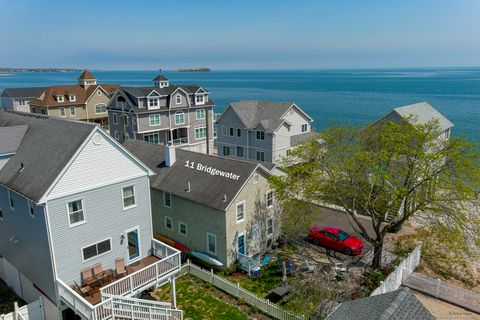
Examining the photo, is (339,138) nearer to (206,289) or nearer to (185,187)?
(185,187)

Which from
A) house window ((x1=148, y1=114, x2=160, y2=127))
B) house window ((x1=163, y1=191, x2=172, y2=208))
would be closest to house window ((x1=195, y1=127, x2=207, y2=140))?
house window ((x1=148, y1=114, x2=160, y2=127))

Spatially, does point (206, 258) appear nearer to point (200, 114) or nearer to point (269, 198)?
point (269, 198)

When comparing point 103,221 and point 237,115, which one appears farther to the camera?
point 237,115

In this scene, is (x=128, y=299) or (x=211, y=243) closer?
(x=128, y=299)

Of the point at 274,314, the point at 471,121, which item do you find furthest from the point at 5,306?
the point at 471,121

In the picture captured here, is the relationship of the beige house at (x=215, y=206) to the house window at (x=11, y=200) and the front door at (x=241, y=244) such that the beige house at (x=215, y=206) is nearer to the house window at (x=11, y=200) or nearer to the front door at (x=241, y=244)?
the front door at (x=241, y=244)

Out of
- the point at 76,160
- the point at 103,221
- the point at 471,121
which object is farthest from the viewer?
the point at 471,121

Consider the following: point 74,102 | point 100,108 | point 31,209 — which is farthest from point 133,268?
point 100,108
